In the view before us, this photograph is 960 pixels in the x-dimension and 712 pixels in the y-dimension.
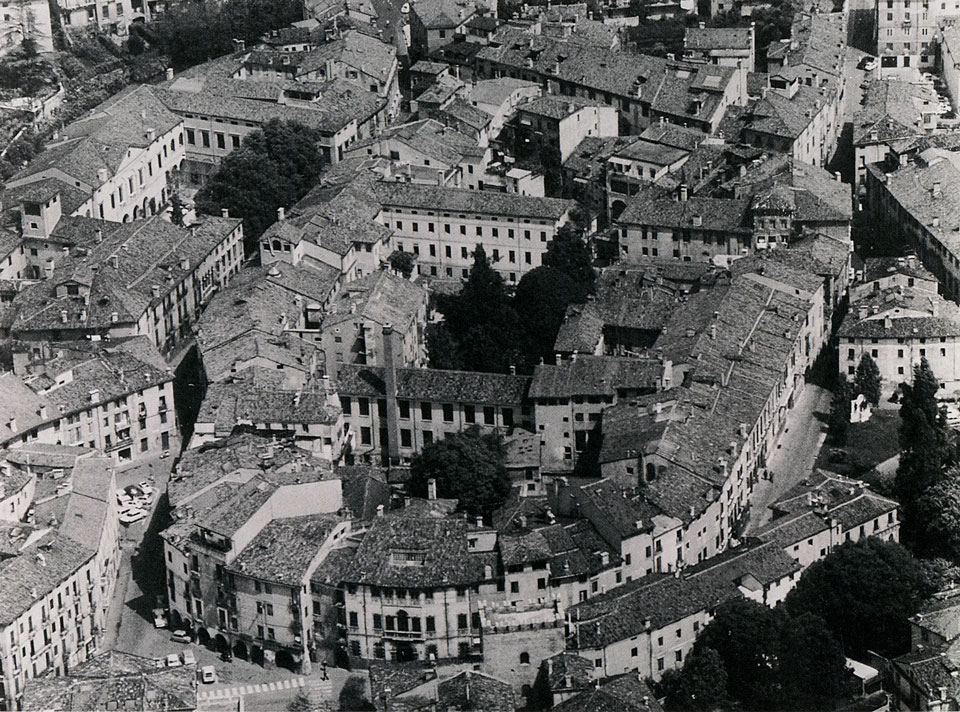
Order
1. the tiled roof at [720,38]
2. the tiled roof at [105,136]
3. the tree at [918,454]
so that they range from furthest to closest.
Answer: the tiled roof at [720,38], the tiled roof at [105,136], the tree at [918,454]

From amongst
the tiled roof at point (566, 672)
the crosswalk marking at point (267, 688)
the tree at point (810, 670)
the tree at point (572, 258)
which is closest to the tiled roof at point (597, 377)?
the tree at point (572, 258)

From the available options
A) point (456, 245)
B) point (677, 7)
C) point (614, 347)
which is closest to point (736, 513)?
point (614, 347)

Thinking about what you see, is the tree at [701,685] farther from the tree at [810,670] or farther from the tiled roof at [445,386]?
the tiled roof at [445,386]

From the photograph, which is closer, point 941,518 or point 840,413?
point 941,518

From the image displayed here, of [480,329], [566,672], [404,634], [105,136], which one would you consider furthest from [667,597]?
[105,136]

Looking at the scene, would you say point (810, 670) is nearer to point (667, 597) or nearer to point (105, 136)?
point (667, 597)

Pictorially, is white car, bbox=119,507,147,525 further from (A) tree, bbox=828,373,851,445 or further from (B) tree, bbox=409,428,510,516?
(A) tree, bbox=828,373,851,445

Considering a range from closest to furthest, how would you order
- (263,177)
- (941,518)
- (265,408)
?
(941,518) < (265,408) < (263,177)
